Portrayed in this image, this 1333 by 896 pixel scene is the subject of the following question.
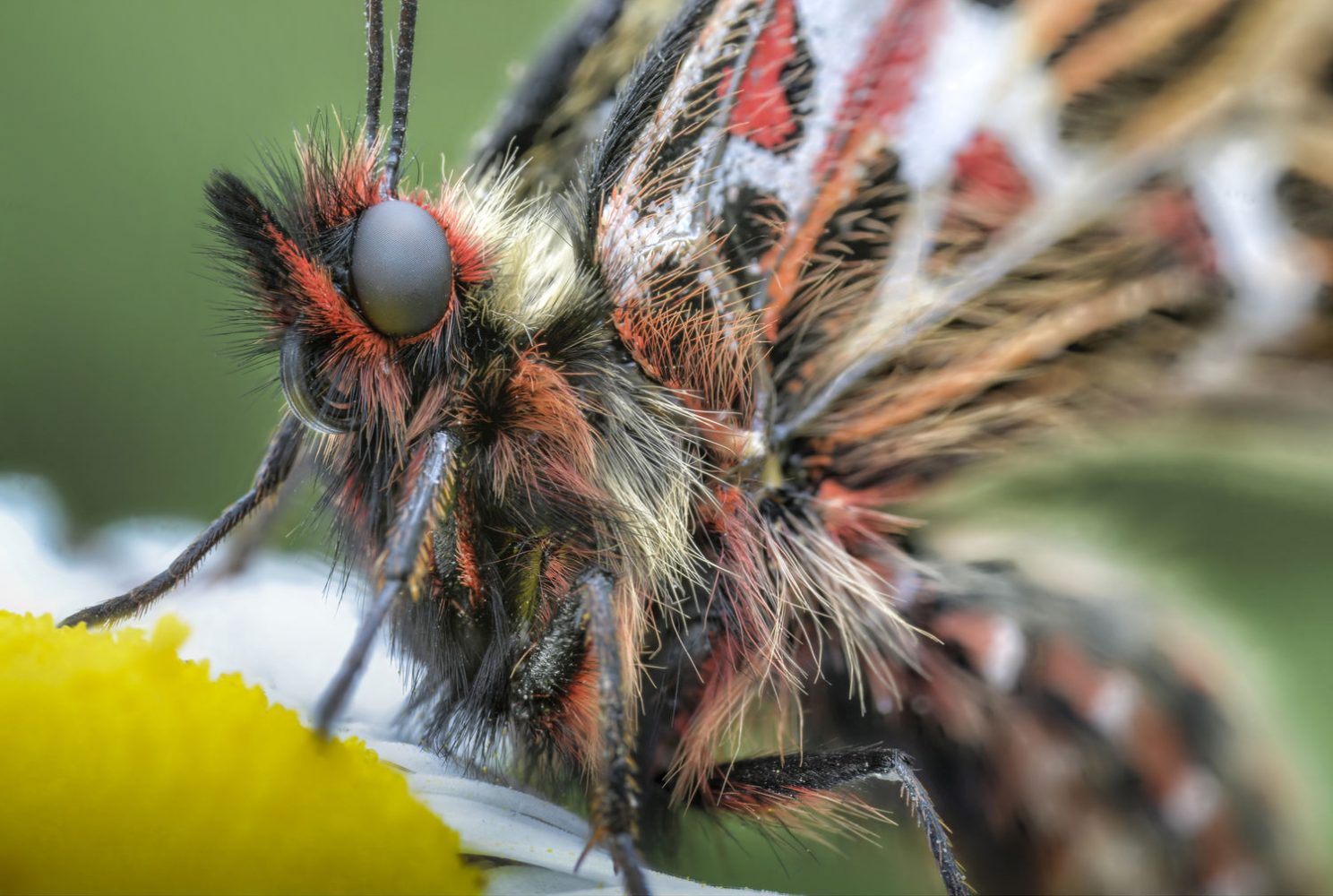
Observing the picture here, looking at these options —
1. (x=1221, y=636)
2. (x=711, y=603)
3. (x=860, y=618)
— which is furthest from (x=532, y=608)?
(x=1221, y=636)

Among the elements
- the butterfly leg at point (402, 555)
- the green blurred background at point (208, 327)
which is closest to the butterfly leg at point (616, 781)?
the butterfly leg at point (402, 555)

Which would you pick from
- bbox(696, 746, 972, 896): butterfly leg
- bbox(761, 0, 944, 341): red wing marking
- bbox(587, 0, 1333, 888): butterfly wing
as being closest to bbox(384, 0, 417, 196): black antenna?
bbox(587, 0, 1333, 888): butterfly wing

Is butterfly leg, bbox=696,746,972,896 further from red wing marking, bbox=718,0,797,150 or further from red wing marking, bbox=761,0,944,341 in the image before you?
red wing marking, bbox=718,0,797,150

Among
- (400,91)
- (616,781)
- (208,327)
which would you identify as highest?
(400,91)

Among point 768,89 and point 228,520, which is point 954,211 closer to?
point 768,89

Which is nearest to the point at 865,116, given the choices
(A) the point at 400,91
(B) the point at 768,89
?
(B) the point at 768,89

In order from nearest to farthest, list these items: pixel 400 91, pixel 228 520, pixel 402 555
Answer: pixel 402 555
pixel 400 91
pixel 228 520
